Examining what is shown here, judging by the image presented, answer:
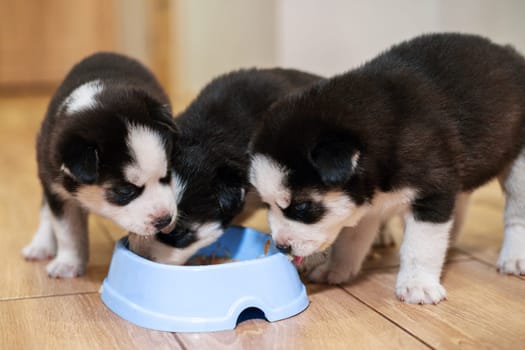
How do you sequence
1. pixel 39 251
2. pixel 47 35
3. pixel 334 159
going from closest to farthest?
pixel 334 159, pixel 39 251, pixel 47 35

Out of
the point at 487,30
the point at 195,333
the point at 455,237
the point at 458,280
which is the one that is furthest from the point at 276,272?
the point at 487,30

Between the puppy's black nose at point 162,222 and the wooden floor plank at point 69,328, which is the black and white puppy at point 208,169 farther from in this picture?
the wooden floor plank at point 69,328

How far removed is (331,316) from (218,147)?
86 centimetres

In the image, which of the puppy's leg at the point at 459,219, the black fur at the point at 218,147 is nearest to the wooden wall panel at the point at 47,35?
the black fur at the point at 218,147

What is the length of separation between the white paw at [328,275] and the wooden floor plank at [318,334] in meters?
0.31

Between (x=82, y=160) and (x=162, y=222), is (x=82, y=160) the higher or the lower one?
the higher one

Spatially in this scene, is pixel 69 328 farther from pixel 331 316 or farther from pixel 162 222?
pixel 331 316

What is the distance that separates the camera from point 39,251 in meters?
3.37

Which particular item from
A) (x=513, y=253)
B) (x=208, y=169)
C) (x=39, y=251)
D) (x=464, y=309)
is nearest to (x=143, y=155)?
(x=208, y=169)

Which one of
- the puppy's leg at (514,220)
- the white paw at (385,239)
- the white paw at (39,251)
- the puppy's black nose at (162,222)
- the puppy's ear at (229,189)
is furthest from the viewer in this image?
the white paw at (385,239)

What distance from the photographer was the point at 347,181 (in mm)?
2461

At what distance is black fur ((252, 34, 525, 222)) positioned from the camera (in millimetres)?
2418

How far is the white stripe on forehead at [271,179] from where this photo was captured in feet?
8.01

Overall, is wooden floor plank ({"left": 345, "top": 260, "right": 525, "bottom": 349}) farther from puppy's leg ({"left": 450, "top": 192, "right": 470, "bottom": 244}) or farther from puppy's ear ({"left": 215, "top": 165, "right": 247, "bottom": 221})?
puppy's ear ({"left": 215, "top": 165, "right": 247, "bottom": 221})
